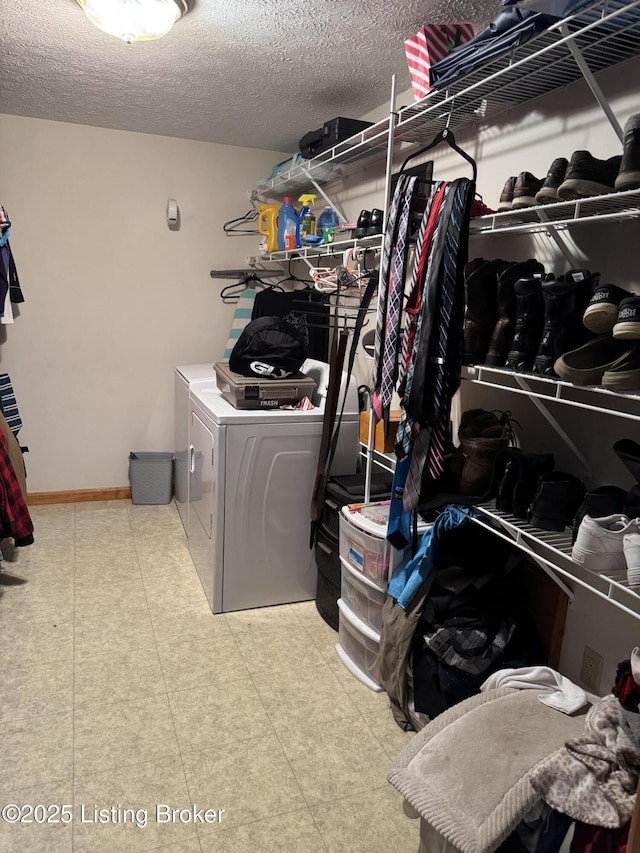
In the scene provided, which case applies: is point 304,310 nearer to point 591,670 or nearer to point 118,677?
point 118,677

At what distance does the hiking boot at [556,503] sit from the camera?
1584 millimetres

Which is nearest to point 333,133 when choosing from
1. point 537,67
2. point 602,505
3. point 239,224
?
point 537,67

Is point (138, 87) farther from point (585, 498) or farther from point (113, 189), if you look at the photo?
point (585, 498)

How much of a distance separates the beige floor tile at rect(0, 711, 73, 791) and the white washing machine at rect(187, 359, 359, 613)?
0.82m

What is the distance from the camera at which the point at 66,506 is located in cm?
380

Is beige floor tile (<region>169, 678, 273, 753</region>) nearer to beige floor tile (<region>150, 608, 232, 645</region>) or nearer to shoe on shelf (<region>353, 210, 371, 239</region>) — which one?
beige floor tile (<region>150, 608, 232, 645</region>)

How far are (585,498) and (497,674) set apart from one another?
518 millimetres

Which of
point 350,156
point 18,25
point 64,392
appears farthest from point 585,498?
point 64,392

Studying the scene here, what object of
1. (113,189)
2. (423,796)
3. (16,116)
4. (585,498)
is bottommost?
(423,796)

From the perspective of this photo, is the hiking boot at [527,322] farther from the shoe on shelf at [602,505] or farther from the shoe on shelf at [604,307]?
the shoe on shelf at [602,505]

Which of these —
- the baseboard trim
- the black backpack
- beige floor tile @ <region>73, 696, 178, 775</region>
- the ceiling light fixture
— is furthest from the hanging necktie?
the baseboard trim

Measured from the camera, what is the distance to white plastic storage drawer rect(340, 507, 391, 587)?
81.0 inches

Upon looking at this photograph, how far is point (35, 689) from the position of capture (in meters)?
2.07

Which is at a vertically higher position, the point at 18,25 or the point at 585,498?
the point at 18,25
